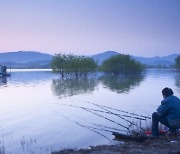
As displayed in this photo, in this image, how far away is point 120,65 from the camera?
383 feet

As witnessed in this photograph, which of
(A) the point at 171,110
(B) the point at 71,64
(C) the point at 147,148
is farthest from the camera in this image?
(B) the point at 71,64

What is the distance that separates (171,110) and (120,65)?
10595 cm

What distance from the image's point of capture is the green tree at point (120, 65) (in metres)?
116

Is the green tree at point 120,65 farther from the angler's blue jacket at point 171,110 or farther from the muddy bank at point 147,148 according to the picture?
the muddy bank at point 147,148

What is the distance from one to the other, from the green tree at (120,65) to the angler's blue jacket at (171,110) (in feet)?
341

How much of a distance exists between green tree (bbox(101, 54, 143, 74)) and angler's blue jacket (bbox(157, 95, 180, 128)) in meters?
104

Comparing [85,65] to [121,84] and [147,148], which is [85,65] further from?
[147,148]

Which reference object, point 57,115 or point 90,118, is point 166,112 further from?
point 57,115

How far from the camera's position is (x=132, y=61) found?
11762cm

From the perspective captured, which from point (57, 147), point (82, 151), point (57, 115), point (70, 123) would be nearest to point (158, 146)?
point (82, 151)

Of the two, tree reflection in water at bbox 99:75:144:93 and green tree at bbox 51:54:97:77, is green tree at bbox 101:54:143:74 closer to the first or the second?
green tree at bbox 51:54:97:77

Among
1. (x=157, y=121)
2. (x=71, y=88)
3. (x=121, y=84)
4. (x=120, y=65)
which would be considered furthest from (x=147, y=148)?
(x=120, y=65)

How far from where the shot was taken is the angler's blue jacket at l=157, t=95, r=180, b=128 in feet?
36.6

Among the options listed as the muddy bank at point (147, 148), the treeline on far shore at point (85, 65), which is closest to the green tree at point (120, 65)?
the treeline on far shore at point (85, 65)
